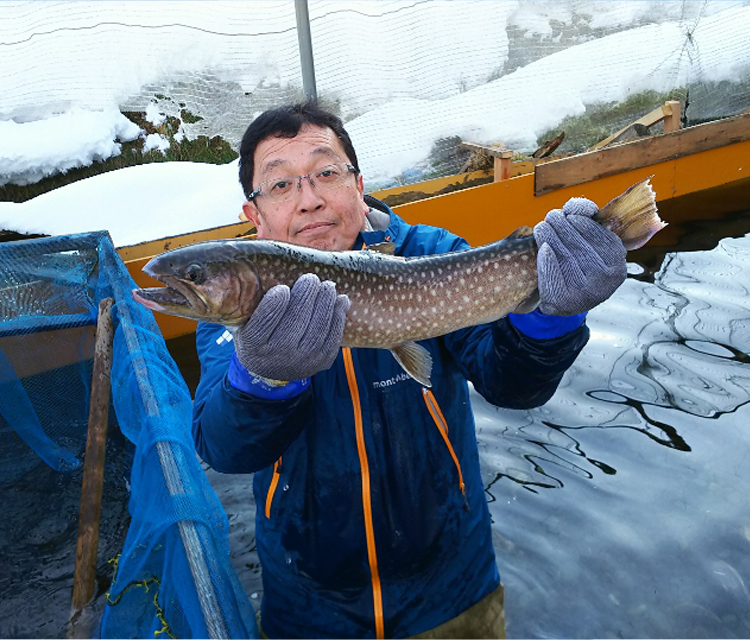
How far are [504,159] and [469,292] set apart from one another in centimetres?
661

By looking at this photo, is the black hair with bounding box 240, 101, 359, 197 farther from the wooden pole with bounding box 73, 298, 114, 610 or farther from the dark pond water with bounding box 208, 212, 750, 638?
the dark pond water with bounding box 208, 212, 750, 638

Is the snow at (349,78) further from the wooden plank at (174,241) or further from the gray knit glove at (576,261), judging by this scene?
the gray knit glove at (576,261)

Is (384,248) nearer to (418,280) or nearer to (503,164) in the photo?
(418,280)

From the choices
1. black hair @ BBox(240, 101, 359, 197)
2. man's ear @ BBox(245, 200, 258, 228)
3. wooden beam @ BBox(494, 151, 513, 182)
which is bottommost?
wooden beam @ BBox(494, 151, 513, 182)

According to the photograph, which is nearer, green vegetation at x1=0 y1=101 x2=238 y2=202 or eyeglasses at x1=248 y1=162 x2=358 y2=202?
eyeglasses at x1=248 y1=162 x2=358 y2=202

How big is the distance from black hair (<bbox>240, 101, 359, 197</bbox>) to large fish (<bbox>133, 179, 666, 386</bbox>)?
2.13ft

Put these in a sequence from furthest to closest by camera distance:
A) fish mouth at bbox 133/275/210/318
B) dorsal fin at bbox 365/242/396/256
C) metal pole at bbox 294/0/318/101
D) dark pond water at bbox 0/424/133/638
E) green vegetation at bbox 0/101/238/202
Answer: green vegetation at bbox 0/101/238/202 → metal pole at bbox 294/0/318/101 → dark pond water at bbox 0/424/133/638 → dorsal fin at bbox 365/242/396/256 → fish mouth at bbox 133/275/210/318

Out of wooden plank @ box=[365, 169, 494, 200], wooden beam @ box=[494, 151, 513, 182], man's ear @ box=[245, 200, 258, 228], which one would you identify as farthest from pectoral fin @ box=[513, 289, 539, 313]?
wooden beam @ box=[494, 151, 513, 182]

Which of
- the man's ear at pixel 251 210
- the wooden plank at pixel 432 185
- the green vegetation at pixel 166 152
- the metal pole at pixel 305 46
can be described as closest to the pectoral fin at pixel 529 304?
the man's ear at pixel 251 210

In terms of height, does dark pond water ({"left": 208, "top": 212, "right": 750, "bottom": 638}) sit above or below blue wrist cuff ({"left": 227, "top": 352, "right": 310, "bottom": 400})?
below

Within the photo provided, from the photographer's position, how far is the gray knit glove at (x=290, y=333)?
2062 mm

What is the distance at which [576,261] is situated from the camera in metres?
2.22

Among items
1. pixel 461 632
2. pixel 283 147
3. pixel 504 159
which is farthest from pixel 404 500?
pixel 504 159

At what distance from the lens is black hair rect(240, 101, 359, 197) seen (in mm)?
2689
